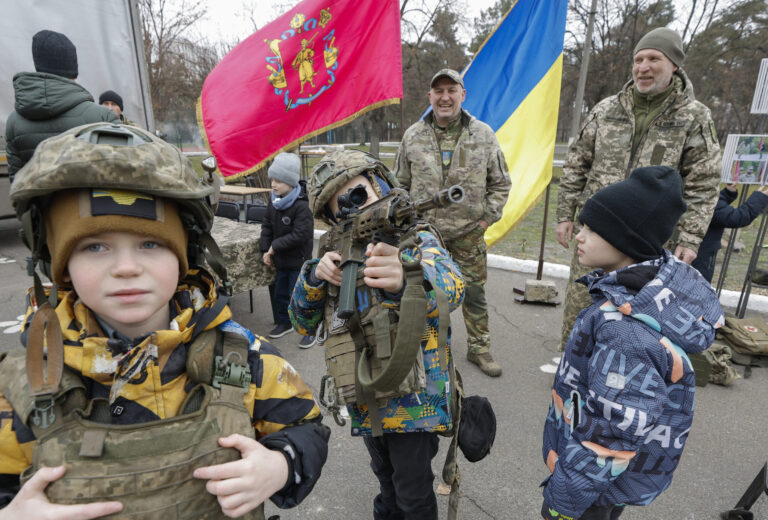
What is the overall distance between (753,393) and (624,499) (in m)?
2.63

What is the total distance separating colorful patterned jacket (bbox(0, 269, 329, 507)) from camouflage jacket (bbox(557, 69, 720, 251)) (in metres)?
2.83

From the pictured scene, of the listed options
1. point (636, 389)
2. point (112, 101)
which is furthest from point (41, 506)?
point (112, 101)

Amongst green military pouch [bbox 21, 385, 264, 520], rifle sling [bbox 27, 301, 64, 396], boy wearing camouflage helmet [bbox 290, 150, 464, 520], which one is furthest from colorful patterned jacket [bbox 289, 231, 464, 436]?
rifle sling [bbox 27, 301, 64, 396]

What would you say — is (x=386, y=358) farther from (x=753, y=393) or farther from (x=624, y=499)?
(x=753, y=393)

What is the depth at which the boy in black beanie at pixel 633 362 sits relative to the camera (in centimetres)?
138

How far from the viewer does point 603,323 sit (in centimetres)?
149

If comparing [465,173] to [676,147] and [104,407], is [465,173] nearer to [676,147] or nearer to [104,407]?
[676,147]

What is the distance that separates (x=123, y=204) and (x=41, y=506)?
23.9 inches

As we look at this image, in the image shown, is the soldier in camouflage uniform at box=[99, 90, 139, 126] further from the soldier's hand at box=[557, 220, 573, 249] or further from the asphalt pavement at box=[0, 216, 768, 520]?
the soldier's hand at box=[557, 220, 573, 249]

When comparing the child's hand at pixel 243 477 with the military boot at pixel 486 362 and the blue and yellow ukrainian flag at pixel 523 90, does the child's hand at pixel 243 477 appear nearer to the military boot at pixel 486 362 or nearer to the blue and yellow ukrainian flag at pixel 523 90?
the military boot at pixel 486 362

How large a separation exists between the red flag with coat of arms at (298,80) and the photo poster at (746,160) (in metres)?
2.84

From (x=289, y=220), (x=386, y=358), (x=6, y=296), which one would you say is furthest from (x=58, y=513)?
(x=6, y=296)

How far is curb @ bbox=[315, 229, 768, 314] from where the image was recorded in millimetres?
4668

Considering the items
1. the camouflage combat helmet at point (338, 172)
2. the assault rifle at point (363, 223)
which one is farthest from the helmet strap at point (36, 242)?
the camouflage combat helmet at point (338, 172)
